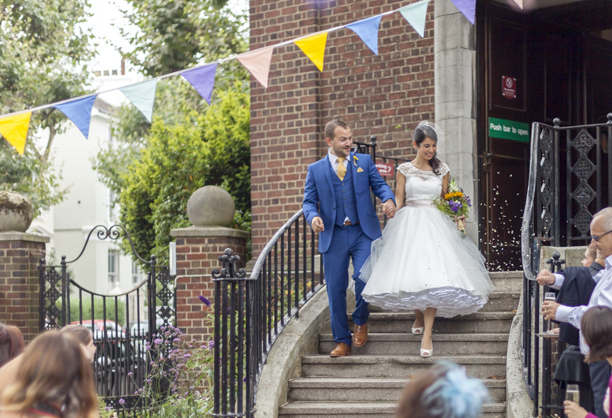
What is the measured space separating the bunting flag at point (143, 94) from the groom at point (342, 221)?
6.13ft

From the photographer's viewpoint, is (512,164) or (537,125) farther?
(512,164)

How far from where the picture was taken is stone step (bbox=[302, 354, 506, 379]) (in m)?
6.39

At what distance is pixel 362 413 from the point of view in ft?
20.2

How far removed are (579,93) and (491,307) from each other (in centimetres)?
375

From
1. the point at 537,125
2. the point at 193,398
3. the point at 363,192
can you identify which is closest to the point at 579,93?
the point at 537,125

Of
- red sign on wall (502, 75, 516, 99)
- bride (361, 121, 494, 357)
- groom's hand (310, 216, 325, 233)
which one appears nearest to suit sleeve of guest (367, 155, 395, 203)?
bride (361, 121, 494, 357)

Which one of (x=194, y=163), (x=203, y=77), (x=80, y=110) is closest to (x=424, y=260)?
(x=203, y=77)

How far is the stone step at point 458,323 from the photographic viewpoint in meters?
6.88

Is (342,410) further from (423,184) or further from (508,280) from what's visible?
(508,280)

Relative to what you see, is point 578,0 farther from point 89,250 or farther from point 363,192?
point 89,250

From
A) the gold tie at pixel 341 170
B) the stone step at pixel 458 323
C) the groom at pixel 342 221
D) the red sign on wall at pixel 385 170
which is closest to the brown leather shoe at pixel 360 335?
the groom at pixel 342 221

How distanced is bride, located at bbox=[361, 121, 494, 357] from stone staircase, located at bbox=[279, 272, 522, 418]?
22cm

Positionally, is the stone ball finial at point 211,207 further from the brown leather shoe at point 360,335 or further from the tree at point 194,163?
the brown leather shoe at point 360,335

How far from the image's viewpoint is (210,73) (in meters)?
7.75
